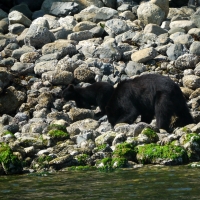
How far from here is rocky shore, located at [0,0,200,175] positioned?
38.3 feet

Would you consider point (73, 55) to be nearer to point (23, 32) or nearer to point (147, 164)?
point (23, 32)

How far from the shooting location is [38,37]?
20422mm

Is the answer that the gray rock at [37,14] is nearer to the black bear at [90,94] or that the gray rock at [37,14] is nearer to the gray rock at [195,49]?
the gray rock at [195,49]

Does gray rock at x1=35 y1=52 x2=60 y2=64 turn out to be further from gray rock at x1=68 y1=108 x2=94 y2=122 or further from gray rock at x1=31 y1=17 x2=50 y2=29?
gray rock at x1=68 y1=108 x2=94 y2=122

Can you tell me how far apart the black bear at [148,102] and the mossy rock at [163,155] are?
2.30 m

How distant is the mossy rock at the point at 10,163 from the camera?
1138 centimetres

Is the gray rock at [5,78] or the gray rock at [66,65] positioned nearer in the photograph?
the gray rock at [5,78]

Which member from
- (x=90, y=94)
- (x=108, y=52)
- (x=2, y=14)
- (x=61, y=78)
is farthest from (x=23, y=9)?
(x=90, y=94)

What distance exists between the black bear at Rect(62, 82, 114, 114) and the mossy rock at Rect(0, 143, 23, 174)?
4918 millimetres

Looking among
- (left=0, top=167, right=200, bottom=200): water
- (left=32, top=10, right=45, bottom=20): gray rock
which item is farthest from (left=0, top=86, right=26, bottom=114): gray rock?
(left=32, top=10, right=45, bottom=20): gray rock

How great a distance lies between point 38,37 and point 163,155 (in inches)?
384

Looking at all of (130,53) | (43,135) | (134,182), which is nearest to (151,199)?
(134,182)

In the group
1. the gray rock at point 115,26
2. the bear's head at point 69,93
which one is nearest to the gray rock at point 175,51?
the gray rock at point 115,26

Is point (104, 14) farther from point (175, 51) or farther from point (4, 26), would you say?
point (175, 51)
